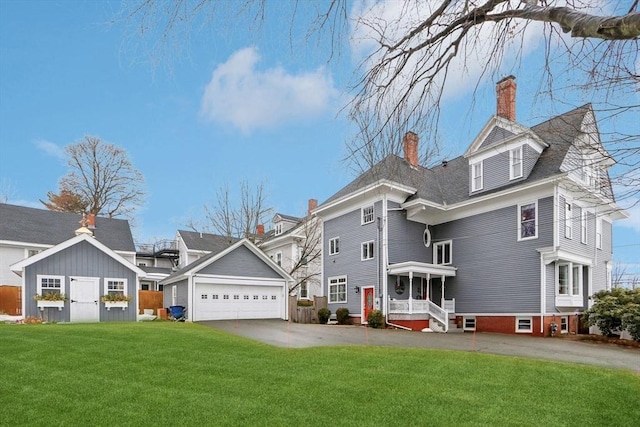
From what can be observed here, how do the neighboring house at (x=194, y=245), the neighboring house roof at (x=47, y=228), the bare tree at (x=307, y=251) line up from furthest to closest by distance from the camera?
the neighboring house at (x=194, y=245) → the bare tree at (x=307, y=251) → the neighboring house roof at (x=47, y=228)

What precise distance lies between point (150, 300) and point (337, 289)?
11.7 meters

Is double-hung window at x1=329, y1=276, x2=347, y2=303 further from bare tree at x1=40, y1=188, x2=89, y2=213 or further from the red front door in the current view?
bare tree at x1=40, y1=188, x2=89, y2=213

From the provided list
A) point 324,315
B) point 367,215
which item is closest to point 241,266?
point 324,315

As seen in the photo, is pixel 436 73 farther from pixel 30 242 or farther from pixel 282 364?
pixel 30 242

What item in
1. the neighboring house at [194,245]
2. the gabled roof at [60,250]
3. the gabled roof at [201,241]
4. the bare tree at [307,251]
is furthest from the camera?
the gabled roof at [201,241]

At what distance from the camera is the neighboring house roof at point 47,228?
27.5 m

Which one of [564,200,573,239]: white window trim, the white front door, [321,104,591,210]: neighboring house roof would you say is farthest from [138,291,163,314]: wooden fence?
[564,200,573,239]: white window trim

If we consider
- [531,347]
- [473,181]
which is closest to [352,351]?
[531,347]

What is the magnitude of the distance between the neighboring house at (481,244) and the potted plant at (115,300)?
34.9 ft

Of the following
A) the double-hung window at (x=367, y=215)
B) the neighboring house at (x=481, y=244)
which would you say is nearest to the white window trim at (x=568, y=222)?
the neighboring house at (x=481, y=244)

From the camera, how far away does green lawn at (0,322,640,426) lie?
18.5 feet

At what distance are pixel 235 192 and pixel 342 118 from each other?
27.3 m

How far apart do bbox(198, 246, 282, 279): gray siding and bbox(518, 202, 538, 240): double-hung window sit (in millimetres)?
12838

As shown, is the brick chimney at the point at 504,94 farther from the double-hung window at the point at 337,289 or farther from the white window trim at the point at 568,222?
the double-hung window at the point at 337,289
